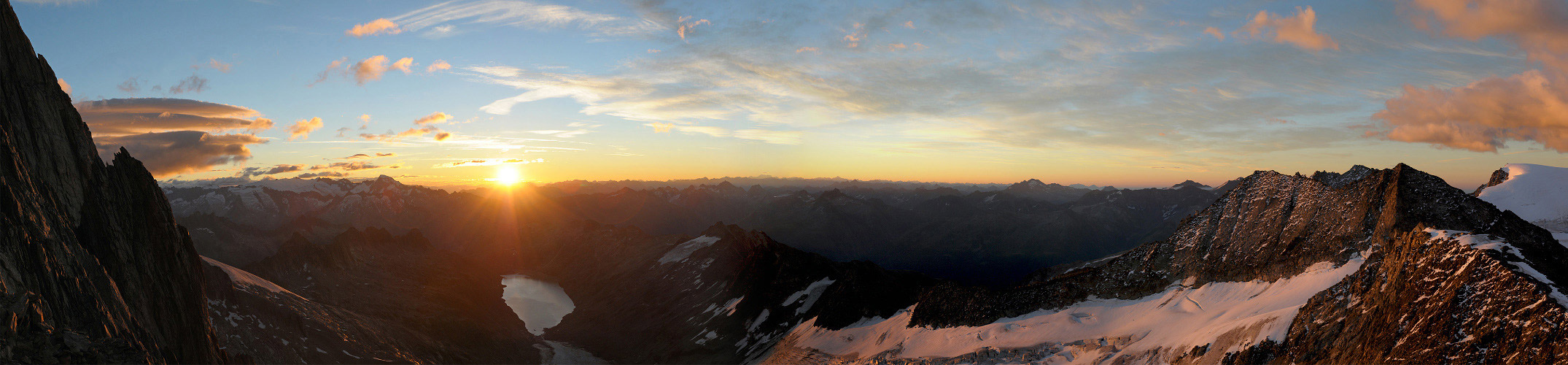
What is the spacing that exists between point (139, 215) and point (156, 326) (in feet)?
35.2

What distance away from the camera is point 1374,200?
46500 mm

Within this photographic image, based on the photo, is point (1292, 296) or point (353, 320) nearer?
point (1292, 296)

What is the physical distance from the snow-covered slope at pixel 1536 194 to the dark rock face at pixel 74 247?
474 feet

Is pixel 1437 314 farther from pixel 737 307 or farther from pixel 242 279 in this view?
pixel 242 279

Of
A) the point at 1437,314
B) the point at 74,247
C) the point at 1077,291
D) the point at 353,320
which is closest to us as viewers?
the point at 1437,314

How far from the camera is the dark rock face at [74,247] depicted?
95.8ft

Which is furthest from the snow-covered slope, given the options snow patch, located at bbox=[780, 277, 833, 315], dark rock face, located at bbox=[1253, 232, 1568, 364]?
snow patch, located at bbox=[780, 277, 833, 315]

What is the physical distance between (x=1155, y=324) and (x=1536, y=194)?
82.4m

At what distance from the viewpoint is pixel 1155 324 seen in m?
53.2

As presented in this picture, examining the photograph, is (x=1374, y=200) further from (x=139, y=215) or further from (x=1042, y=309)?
(x=139, y=215)

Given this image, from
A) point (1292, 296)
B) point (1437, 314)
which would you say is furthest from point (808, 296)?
point (1437, 314)

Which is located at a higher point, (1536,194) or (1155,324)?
(1536,194)

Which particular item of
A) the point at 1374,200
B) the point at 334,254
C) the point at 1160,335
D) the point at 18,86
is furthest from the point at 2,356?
the point at 334,254

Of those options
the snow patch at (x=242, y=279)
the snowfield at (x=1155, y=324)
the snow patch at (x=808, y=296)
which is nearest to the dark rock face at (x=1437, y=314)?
the snowfield at (x=1155, y=324)
